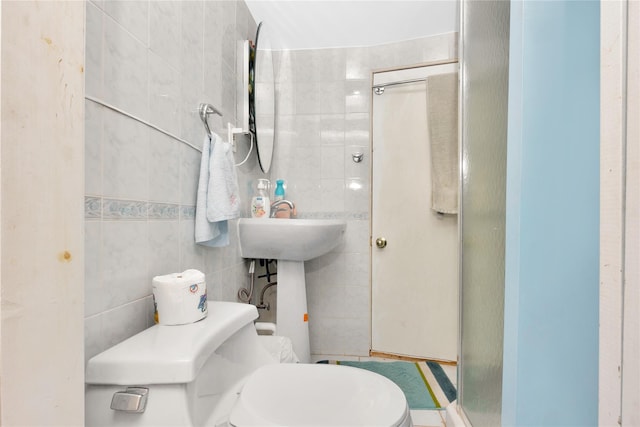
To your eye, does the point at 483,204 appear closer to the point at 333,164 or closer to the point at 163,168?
the point at 163,168

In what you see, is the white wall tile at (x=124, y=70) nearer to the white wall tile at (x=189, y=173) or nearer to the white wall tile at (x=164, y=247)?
the white wall tile at (x=189, y=173)

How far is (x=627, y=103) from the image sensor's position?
39 cm

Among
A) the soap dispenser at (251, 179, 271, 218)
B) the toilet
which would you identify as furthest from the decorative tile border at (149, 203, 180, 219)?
the soap dispenser at (251, 179, 271, 218)

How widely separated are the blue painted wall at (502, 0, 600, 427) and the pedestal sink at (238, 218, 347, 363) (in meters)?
0.95

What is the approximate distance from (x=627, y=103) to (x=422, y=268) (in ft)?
5.35

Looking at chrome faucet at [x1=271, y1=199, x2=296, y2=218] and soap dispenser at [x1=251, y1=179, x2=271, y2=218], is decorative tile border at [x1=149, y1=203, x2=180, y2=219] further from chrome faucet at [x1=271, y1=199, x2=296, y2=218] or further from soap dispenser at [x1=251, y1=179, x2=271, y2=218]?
chrome faucet at [x1=271, y1=199, x2=296, y2=218]

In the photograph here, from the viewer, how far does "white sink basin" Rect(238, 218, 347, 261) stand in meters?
1.45

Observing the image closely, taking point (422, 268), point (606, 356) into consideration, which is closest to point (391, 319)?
point (422, 268)

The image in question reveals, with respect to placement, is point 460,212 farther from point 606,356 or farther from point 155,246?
point 155,246

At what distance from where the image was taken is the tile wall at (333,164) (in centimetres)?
201

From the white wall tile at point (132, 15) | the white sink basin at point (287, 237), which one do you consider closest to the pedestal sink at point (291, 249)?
the white sink basin at point (287, 237)

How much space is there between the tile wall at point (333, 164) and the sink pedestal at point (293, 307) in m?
0.43

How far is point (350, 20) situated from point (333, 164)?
2.64ft

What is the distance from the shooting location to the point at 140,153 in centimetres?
90
